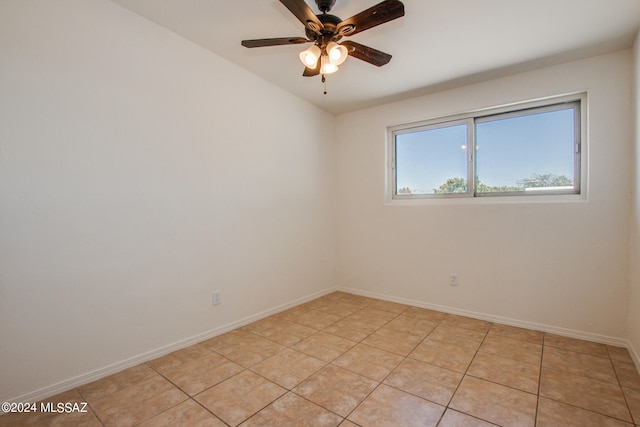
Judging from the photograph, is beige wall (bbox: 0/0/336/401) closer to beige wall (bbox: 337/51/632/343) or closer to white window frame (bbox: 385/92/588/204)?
beige wall (bbox: 337/51/632/343)

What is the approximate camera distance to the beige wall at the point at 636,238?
6.80 feet

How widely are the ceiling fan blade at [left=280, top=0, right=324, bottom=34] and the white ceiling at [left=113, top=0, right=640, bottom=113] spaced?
0.31 m

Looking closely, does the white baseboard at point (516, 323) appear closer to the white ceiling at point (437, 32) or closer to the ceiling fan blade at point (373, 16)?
the white ceiling at point (437, 32)

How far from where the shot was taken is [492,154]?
2.98 m

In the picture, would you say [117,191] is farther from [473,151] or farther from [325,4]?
[473,151]

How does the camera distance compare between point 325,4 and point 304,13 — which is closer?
point 304,13

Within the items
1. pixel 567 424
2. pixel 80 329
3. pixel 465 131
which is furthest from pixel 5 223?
pixel 465 131

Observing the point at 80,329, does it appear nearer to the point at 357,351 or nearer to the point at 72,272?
the point at 72,272

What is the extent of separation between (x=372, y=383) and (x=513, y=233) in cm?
195

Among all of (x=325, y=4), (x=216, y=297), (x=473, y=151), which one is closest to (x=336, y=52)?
(x=325, y=4)

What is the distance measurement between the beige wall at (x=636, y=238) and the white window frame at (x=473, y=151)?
33cm

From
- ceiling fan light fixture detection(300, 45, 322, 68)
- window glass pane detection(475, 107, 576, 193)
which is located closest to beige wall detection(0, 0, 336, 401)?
ceiling fan light fixture detection(300, 45, 322, 68)

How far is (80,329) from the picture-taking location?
71.9 inches

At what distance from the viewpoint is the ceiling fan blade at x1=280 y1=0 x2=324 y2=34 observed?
147 centimetres
